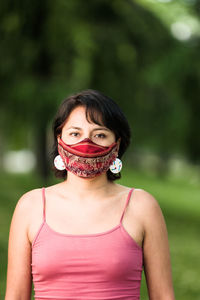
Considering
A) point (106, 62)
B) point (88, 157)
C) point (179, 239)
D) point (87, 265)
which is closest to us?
point (87, 265)

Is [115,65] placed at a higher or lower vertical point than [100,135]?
higher

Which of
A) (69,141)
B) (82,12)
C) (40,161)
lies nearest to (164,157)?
(40,161)

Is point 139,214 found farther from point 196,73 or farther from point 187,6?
point 187,6

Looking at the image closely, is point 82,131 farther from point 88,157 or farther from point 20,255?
point 20,255

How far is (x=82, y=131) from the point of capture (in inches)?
101

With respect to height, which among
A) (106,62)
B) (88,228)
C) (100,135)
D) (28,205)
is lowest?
(88,228)

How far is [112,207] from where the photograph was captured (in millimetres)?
2523

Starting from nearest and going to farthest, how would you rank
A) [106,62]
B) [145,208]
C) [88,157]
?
[145,208] → [88,157] → [106,62]

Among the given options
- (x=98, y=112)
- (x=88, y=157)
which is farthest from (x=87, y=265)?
(x=98, y=112)

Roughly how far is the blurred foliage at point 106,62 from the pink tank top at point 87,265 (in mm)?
8014

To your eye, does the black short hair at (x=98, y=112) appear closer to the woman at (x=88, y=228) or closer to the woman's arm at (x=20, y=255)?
the woman at (x=88, y=228)

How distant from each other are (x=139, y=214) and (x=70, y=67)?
11.7 m

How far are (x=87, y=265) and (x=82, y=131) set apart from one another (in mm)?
555

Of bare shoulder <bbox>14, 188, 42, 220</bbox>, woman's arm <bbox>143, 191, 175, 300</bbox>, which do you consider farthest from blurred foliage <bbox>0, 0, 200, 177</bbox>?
woman's arm <bbox>143, 191, 175, 300</bbox>
